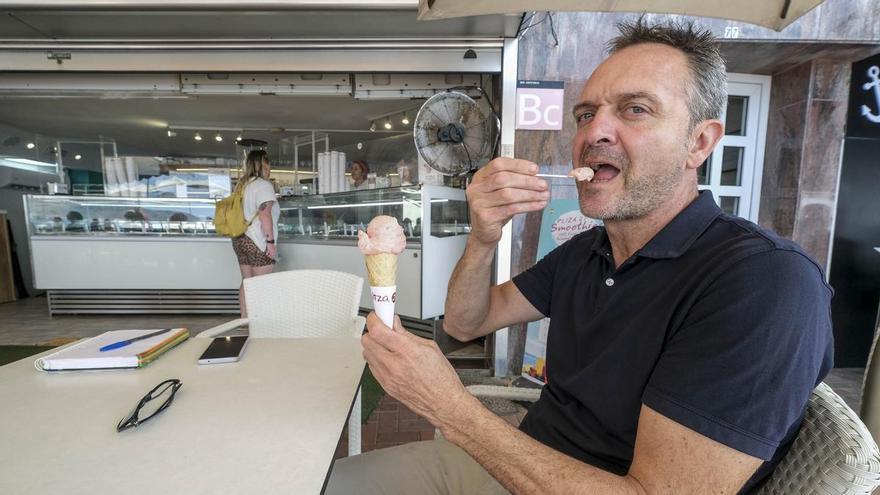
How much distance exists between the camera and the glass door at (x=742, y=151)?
3486mm

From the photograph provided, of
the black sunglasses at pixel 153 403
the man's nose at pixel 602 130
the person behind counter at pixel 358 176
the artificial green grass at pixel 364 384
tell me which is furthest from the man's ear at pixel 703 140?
the person behind counter at pixel 358 176

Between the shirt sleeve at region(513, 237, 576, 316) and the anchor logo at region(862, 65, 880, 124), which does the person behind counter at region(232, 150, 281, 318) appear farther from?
the anchor logo at region(862, 65, 880, 124)

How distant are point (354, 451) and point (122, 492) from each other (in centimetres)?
107

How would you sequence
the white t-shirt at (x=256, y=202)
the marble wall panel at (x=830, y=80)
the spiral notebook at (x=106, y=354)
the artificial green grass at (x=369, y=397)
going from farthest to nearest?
the white t-shirt at (x=256, y=202)
the marble wall panel at (x=830, y=80)
the artificial green grass at (x=369, y=397)
the spiral notebook at (x=106, y=354)

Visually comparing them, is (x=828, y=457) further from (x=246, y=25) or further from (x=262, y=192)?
(x=262, y=192)

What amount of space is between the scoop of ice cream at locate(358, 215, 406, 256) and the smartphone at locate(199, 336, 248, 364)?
2.33ft

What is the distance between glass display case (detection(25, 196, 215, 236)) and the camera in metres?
5.00

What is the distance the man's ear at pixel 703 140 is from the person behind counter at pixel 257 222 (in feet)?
12.2

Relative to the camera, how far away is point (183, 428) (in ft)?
3.00

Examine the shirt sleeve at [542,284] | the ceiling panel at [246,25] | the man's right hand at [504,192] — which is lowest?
the shirt sleeve at [542,284]

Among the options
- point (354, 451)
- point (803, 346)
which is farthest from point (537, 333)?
point (803, 346)

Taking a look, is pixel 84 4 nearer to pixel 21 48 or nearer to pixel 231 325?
pixel 21 48

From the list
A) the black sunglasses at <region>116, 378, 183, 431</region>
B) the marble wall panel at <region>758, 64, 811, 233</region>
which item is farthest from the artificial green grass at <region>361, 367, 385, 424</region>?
the marble wall panel at <region>758, 64, 811, 233</region>

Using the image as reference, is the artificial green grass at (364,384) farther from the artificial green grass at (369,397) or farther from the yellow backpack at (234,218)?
the yellow backpack at (234,218)
